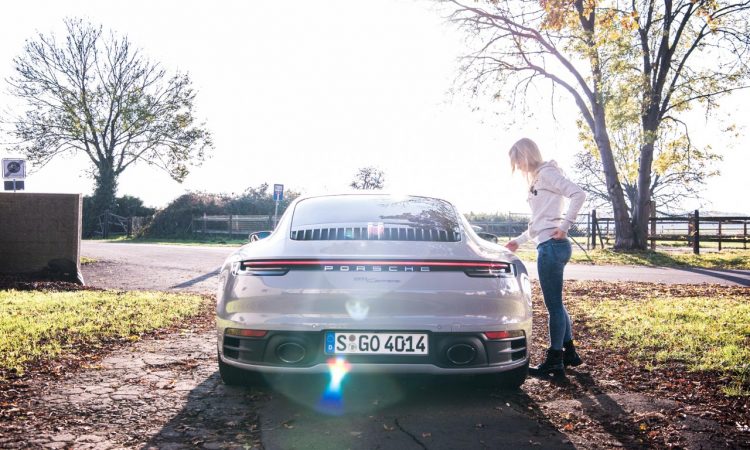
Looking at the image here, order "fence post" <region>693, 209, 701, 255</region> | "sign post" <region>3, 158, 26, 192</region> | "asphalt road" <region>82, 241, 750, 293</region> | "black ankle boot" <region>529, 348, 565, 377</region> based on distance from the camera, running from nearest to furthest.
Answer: "black ankle boot" <region>529, 348, 565, 377</region> < "asphalt road" <region>82, 241, 750, 293</region> < "sign post" <region>3, 158, 26, 192</region> < "fence post" <region>693, 209, 701, 255</region>

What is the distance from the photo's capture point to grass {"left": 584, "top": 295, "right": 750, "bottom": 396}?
15.7 feet

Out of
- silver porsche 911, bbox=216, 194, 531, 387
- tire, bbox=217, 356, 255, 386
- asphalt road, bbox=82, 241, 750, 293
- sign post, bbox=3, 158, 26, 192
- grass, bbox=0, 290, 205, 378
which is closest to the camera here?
silver porsche 911, bbox=216, 194, 531, 387

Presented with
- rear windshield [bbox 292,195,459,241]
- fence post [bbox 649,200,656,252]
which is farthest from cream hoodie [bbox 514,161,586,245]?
fence post [bbox 649,200,656,252]

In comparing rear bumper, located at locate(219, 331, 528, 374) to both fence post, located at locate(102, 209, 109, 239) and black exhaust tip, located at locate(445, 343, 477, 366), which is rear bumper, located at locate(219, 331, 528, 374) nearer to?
black exhaust tip, located at locate(445, 343, 477, 366)

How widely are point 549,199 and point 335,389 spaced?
207cm

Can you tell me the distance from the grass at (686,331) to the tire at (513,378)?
1.34m

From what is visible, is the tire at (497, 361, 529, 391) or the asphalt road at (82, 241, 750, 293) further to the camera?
the asphalt road at (82, 241, 750, 293)

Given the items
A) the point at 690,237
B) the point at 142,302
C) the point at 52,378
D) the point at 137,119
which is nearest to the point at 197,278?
the point at 142,302

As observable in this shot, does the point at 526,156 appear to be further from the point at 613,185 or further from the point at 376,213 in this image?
the point at 613,185

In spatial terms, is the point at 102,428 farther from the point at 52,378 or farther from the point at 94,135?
the point at 94,135

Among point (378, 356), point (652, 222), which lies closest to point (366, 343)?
point (378, 356)

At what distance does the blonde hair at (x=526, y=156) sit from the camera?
4.58 m

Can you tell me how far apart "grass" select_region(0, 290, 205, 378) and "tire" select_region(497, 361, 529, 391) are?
11.5 feet

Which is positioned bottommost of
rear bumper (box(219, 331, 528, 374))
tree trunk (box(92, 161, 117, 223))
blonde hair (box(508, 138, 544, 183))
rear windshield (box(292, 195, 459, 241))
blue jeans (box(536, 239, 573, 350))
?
rear bumper (box(219, 331, 528, 374))
